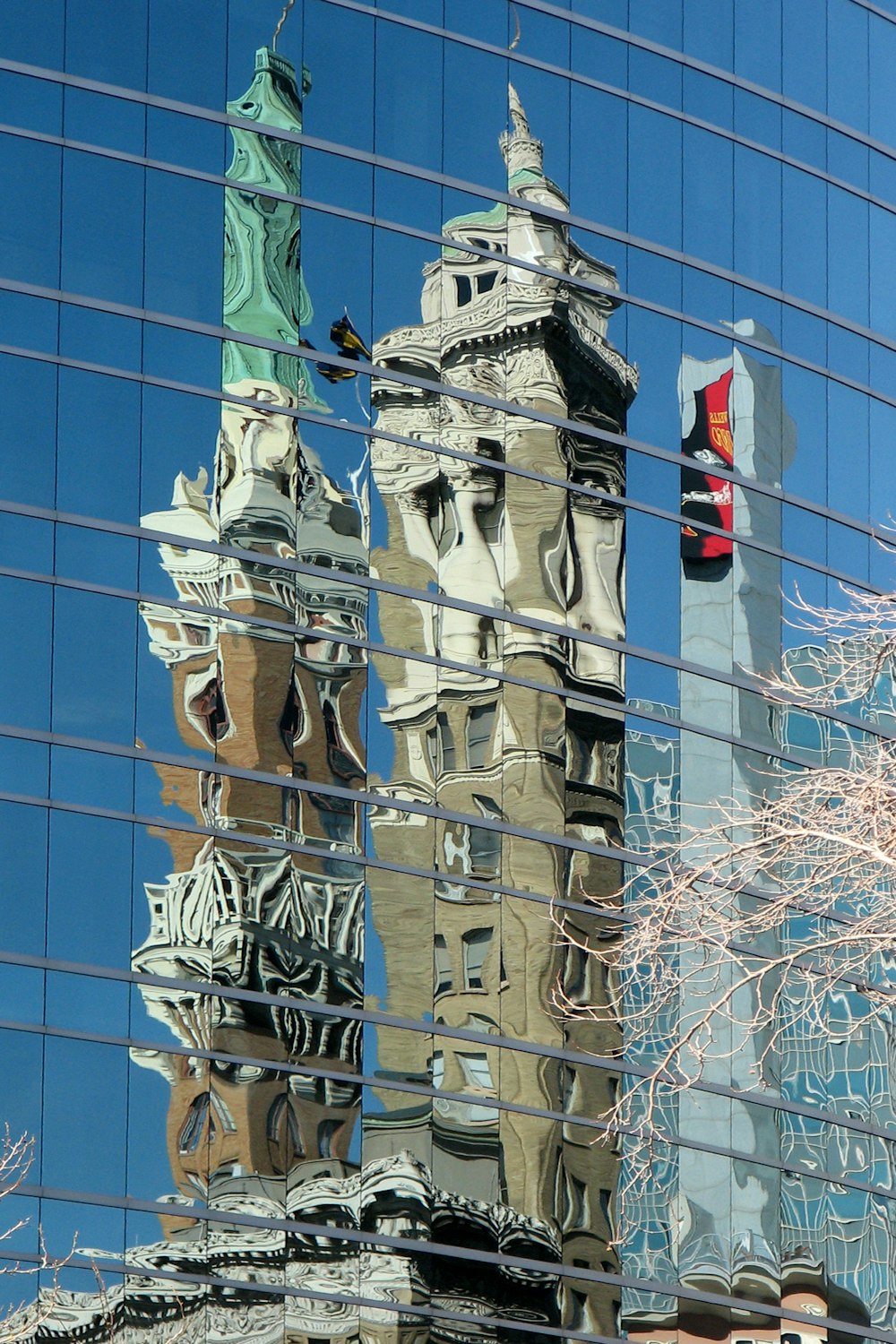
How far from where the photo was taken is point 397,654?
32.2 metres

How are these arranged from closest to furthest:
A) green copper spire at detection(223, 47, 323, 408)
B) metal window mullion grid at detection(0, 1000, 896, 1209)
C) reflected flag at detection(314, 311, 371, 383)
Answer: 1. metal window mullion grid at detection(0, 1000, 896, 1209)
2. green copper spire at detection(223, 47, 323, 408)
3. reflected flag at detection(314, 311, 371, 383)

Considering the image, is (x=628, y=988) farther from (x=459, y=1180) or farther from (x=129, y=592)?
(x=129, y=592)

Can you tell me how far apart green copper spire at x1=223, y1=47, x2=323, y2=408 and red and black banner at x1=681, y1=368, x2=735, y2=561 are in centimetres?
665

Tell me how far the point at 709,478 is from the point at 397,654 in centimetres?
668

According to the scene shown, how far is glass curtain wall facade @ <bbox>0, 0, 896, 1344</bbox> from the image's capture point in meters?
Answer: 29.6

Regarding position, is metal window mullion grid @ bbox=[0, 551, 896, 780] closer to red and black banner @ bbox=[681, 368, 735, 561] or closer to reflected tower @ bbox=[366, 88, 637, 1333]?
reflected tower @ bbox=[366, 88, 637, 1333]

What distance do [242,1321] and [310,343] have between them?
13.3 m

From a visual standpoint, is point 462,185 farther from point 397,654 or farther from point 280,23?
point 397,654

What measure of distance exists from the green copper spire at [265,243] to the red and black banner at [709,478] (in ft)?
21.8

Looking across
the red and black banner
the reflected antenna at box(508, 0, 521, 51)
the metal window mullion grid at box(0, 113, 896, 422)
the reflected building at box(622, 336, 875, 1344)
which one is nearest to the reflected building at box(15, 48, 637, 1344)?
the metal window mullion grid at box(0, 113, 896, 422)

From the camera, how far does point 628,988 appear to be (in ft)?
109

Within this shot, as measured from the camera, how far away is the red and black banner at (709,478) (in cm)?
3556

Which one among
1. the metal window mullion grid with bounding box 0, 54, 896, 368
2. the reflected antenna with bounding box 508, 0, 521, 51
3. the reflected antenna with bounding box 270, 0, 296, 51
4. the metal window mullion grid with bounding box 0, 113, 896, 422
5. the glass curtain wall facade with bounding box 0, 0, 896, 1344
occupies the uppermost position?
the reflected antenna with bounding box 508, 0, 521, 51

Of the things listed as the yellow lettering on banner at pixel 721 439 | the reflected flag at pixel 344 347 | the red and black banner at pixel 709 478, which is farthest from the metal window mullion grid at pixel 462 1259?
the yellow lettering on banner at pixel 721 439
